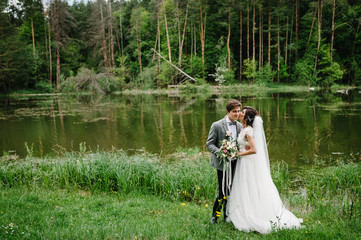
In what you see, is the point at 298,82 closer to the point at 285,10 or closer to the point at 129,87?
the point at 285,10

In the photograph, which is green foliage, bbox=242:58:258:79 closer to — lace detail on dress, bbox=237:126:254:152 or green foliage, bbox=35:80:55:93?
green foliage, bbox=35:80:55:93

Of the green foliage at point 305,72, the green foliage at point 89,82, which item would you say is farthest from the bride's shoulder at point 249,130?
the green foliage at point 305,72

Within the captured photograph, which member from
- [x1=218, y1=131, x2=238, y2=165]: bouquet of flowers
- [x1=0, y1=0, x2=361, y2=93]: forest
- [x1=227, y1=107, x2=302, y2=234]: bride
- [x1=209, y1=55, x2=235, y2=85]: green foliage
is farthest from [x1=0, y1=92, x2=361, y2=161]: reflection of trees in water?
[x1=209, y1=55, x2=235, y2=85]: green foliage

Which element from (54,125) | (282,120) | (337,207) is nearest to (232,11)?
(282,120)

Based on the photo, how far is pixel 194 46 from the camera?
4809 cm

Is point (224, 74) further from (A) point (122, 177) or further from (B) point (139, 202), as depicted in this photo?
(B) point (139, 202)

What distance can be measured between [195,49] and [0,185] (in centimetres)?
4452

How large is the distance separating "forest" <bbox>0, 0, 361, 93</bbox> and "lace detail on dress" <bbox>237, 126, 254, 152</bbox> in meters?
37.7

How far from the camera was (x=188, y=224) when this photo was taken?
3.98 meters

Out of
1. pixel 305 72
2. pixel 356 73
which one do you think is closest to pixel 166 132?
pixel 305 72

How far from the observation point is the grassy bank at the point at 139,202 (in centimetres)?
363

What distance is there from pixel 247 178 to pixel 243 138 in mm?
640

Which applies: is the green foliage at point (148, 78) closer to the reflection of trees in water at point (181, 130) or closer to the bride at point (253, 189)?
the reflection of trees in water at point (181, 130)

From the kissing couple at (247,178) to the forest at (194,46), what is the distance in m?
37.5
